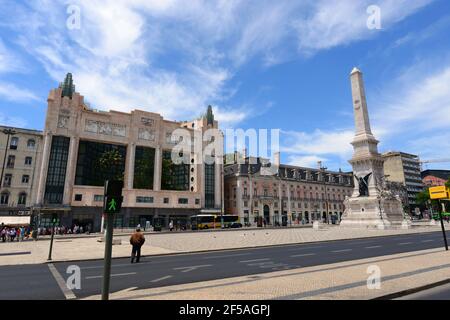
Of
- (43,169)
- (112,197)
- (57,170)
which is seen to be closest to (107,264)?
(112,197)

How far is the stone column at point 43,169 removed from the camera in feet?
170

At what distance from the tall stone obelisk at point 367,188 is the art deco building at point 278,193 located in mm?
28862

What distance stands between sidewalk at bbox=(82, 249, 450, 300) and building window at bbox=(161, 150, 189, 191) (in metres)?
61.8

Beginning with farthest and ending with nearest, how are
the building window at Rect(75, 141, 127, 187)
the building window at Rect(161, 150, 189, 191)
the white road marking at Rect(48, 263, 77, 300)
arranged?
the building window at Rect(161, 150, 189, 191) < the building window at Rect(75, 141, 127, 187) < the white road marking at Rect(48, 263, 77, 300)

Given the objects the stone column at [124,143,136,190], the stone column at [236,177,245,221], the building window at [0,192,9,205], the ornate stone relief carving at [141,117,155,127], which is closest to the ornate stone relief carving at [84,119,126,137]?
the stone column at [124,143,136,190]

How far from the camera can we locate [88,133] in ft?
198

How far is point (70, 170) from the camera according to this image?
56.0 meters

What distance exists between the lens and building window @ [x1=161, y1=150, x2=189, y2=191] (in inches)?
2736

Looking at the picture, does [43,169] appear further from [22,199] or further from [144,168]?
[144,168]

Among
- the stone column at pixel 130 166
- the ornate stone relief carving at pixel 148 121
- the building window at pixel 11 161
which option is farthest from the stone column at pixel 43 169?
the ornate stone relief carving at pixel 148 121

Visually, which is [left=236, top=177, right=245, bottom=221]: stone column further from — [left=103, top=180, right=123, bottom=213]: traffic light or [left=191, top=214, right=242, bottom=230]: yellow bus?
[left=103, top=180, right=123, bottom=213]: traffic light

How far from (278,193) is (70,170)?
54.5 metres
